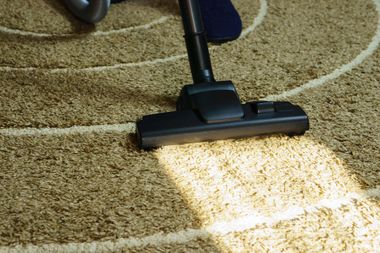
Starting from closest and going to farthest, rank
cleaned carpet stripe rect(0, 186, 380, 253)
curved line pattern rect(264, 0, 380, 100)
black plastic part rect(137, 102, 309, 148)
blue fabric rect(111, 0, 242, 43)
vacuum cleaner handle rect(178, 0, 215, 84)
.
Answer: cleaned carpet stripe rect(0, 186, 380, 253), black plastic part rect(137, 102, 309, 148), vacuum cleaner handle rect(178, 0, 215, 84), curved line pattern rect(264, 0, 380, 100), blue fabric rect(111, 0, 242, 43)

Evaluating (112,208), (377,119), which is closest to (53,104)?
(112,208)

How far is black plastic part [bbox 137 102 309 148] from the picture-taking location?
0.88 meters

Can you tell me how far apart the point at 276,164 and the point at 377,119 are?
25 cm

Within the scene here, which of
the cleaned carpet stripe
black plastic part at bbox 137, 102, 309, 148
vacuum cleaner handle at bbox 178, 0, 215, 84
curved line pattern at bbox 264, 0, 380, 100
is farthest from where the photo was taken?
curved line pattern at bbox 264, 0, 380, 100

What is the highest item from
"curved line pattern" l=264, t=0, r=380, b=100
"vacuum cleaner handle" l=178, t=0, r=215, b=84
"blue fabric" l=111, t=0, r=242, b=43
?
"vacuum cleaner handle" l=178, t=0, r=215, b=84

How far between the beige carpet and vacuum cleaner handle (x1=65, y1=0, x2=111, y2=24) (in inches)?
1.2

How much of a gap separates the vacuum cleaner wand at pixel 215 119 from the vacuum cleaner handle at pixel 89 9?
499 mm

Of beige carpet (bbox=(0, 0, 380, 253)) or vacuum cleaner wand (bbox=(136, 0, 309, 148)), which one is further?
vacuum cleaner wand (bbox=(136, 0, 309, 148))

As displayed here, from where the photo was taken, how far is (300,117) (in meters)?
0.93

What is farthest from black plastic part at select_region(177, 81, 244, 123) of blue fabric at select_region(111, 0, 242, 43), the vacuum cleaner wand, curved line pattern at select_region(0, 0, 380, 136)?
blue fabric at select_region(111, 0, 242, 43)

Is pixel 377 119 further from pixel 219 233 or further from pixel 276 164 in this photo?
pixel 219 233

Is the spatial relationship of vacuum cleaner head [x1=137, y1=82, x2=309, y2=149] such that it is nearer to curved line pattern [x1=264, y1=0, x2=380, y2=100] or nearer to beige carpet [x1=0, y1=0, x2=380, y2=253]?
beige carpet [x1=0, y1=0, x2=380, y2=253]

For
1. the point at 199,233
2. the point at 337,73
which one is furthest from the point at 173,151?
the point at 337,73

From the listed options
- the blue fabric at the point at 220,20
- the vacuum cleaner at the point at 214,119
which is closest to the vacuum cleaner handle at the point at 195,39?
the vacuum cleaner at the point at 214,119
